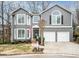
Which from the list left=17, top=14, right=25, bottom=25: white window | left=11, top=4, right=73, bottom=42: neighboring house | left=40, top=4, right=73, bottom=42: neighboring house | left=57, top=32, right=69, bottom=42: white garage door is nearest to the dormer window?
left=11, top=4, right=73, bottom=42: neighboring house

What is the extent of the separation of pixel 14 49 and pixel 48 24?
7.76 ft

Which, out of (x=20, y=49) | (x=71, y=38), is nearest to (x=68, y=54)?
(x=71, y=38)

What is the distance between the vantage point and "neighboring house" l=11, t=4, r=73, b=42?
14451 millimetres

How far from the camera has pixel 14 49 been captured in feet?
44.7

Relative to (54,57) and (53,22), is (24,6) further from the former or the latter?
(54,57)

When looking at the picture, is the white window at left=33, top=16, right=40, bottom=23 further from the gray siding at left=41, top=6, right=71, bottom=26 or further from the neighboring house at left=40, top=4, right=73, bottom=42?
the gray siding at left=41, top=6, right=71, bottom=26

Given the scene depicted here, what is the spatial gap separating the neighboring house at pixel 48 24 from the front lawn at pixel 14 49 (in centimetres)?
68

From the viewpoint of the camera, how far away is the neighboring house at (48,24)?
569 inches

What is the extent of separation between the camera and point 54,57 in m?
12.6

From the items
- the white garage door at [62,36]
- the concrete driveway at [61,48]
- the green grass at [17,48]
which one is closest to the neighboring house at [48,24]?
the white garage door at [62,36]

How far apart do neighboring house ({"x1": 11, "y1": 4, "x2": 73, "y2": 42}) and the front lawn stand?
26.6 inches

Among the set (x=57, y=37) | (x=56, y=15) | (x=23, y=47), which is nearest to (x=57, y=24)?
(x=56, y=15)

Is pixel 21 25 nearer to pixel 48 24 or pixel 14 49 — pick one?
pixel 48 24

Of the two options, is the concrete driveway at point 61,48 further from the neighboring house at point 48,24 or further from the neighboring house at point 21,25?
the neighboring house at point 21,25
